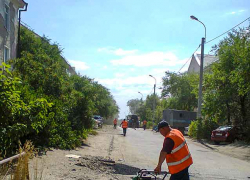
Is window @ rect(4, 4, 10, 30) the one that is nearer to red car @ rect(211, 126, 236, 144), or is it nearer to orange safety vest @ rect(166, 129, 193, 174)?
red car @ rect(211, 126, 236, 144)

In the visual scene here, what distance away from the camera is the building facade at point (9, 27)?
1887 centimetres

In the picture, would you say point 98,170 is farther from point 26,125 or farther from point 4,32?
point 4,32

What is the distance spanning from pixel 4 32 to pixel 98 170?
1427 centimetres

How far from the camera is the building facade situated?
1887 cm

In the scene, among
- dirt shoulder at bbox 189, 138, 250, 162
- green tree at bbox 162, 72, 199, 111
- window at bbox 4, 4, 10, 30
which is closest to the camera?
dirt shoulder at bbox 189, 138, 250, 162

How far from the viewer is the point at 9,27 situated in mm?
20188

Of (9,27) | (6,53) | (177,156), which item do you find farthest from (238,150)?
(9,27)

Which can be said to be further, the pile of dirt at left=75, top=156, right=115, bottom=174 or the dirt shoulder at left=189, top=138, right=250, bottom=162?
the dirt shoulder at left=189, top=138, right=250, bottom=162

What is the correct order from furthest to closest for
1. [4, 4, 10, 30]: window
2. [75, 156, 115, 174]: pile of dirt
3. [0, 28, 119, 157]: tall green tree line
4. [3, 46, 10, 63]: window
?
1. [3, 46, 10, 63]: window
2. [4, 4, 10, 30]: window
3. [75, 156, 115, 174]: pile of dirt
4. [0, 28, 119, 157]: tall green tree line

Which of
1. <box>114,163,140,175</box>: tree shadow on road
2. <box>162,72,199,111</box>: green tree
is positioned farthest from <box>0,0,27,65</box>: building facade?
<box>162,72,199,111</box>: green tree

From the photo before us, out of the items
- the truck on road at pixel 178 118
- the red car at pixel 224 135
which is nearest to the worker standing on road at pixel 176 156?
the red car at pixel 224 135

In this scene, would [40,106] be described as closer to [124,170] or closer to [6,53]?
[124,170]

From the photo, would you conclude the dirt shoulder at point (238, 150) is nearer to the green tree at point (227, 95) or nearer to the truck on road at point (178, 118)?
the green tree at point (227, 95)

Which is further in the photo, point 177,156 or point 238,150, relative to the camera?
point 238,150
